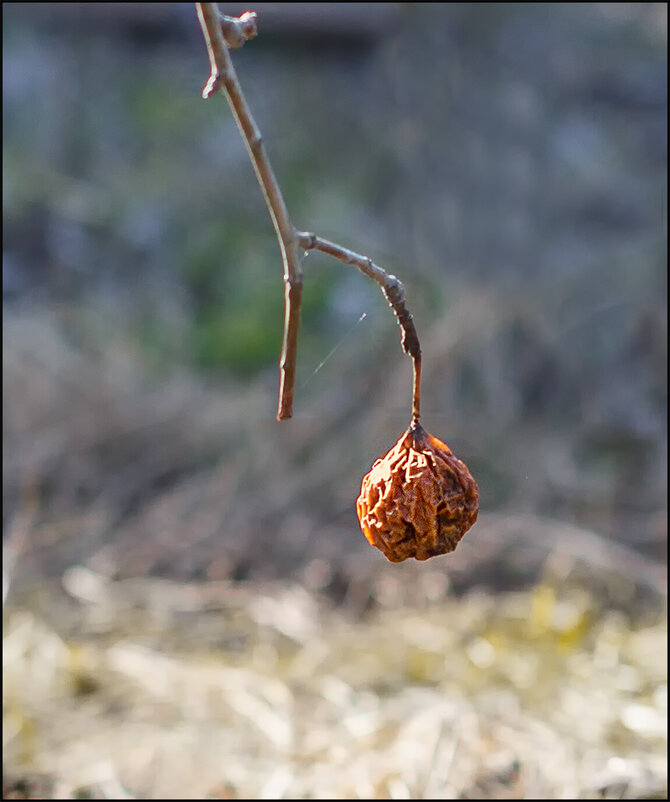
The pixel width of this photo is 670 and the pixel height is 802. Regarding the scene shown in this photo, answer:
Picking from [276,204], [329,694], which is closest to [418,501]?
[276,204]

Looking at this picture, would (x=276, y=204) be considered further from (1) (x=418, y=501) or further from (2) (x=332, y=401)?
(2) (x=332, y=401)

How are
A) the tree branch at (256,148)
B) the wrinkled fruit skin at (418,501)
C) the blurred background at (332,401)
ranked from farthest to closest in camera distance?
1. the blurred background at (332,401)
2. the wrinkled fruit skin at (418,501)
3. the tree branch at (256,148)

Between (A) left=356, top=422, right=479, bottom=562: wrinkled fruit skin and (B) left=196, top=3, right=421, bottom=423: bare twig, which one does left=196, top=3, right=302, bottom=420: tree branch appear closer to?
(B) left=196, top=3, right=421, bottom=423: bare twig

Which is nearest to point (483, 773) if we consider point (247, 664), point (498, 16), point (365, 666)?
point (365, 666)

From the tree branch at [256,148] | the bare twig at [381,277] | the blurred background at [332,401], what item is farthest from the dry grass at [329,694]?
the tree branch at [256,148]

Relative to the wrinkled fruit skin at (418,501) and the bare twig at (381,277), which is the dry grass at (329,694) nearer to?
the wrinkled fruit skin at (418,501)

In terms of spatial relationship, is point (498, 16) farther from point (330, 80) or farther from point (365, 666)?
point (365, 666)
